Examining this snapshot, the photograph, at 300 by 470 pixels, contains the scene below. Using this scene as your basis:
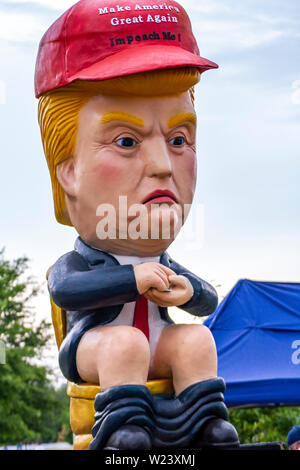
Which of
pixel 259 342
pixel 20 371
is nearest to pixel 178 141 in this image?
pixel 259 342

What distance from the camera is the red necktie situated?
3.53m

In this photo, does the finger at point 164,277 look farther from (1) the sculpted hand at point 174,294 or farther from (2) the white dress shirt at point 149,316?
(2) the white dress shirt at point 149,316

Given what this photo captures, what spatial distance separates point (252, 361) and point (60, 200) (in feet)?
10.0

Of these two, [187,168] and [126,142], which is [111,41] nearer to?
[126,142]

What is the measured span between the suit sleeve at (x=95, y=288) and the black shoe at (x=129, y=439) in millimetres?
603

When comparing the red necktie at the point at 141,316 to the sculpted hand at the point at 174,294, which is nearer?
the sculpted hand at the point at 174,294

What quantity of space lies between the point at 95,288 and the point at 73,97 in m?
1.01

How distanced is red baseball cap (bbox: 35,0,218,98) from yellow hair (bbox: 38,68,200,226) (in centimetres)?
7

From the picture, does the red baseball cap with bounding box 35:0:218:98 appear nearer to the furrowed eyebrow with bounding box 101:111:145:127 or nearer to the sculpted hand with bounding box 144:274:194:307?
the furrowed eyebrow with bounding box 101:111:145:127

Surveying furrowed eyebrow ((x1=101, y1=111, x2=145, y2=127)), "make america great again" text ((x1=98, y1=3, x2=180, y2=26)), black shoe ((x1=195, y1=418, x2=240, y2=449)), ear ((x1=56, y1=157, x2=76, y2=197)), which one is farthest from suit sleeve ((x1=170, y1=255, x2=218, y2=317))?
"make america great again" text ((x1=98, y1=3, x2=180, y2=26))

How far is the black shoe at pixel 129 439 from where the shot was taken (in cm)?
301

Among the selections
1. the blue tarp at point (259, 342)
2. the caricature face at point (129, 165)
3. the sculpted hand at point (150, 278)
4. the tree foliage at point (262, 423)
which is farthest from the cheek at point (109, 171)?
the tree foliage at point (262, 423)
